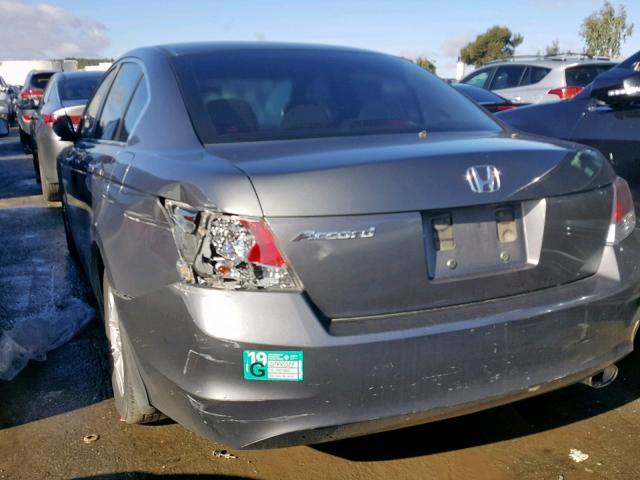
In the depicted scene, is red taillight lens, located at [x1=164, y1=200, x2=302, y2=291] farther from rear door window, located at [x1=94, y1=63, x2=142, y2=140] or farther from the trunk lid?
rear door window, located at [x1=94, y1=63, x2=142, y2=140]

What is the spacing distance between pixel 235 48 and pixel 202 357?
1.76m

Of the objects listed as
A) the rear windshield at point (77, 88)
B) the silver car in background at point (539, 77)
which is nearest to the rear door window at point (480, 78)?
the silver car in background at point (539, 77)

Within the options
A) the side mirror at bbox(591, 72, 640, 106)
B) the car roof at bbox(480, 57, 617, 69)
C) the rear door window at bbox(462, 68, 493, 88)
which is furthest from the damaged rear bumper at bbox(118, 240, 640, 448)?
the rear door window at bbox(462, 68, 493, 88)

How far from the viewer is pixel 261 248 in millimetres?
2119

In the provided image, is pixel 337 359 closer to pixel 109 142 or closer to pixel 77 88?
pixel 109 142

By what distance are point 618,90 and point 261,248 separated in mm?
2699

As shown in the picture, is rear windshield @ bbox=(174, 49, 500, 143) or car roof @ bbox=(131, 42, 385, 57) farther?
car roof @ bbox=(131, 42, 385, 57)

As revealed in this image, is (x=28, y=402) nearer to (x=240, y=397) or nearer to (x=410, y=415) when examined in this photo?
(x=240, y=397)

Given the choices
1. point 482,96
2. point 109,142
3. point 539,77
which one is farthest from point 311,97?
point 539,77

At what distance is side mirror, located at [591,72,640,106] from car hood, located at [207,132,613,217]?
1.47 meters

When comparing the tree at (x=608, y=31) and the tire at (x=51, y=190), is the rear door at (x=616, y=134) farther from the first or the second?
the tree at (x=608, y=31)

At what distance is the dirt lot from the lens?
273 centimetres

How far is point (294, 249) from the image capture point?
2121 millimetres

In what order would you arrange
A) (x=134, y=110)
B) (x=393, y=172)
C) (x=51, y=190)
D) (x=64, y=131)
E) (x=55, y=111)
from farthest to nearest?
(x=51, y=190) → (x=55, y=111) → (x=64, y=131) → (x=134, y=110) → (x=393, y=172)
